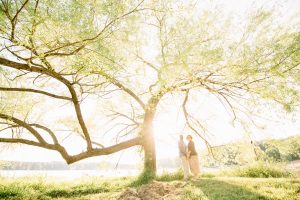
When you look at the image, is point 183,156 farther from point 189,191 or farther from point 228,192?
point 228,192

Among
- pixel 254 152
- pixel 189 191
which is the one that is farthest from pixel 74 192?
pixel 254 152

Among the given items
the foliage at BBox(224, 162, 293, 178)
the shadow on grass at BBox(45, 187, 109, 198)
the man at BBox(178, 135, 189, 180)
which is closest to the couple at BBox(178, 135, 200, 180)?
the man at BBox(178, 135, 189, 180)

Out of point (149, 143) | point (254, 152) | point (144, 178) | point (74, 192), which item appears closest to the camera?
point (74, 192)

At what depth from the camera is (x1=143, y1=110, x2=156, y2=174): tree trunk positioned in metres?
12.9

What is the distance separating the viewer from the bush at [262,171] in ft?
33.9

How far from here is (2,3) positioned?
5848mm

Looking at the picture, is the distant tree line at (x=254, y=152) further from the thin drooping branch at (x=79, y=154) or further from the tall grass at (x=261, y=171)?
the thin drooping branch at (x=79, y=154)

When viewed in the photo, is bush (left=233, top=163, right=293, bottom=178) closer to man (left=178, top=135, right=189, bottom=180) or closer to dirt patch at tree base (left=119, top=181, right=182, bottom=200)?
man (left=178, top=135, right=189, bottom=180)

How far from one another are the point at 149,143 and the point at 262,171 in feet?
17.7

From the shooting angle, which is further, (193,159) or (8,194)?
(193,159)

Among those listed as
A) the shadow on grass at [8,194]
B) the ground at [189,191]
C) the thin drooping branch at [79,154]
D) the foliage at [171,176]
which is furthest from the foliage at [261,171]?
the shadow on grass at [8,194]

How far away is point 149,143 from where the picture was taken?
13219 mm

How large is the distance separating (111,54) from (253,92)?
5.37 metres

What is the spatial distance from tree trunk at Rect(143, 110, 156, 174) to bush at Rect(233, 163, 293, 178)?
3.98 m
